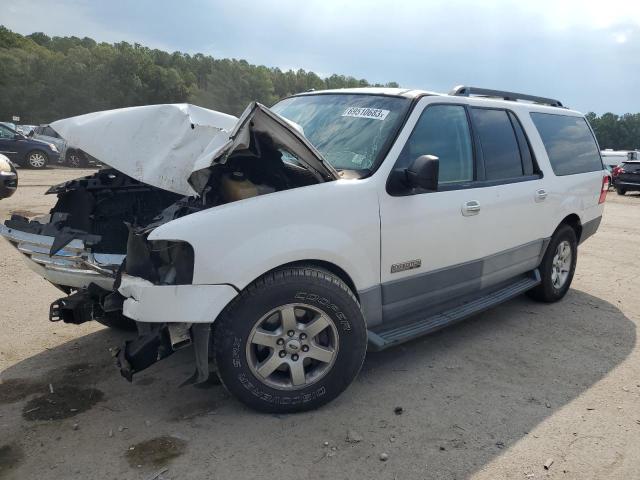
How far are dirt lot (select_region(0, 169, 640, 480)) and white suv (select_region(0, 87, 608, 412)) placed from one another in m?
0.32

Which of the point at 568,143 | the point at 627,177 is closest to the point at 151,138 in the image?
the point at 568,143

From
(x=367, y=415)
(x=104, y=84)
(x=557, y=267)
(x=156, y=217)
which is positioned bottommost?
(x=367, y=415)

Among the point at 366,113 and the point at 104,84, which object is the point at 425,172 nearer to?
the point at 366,113

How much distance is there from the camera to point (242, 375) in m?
2.80

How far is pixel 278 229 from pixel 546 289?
349 cm

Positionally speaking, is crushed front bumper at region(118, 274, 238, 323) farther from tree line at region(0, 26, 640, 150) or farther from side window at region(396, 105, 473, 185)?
tree line at region(0, 26, 640, 150)

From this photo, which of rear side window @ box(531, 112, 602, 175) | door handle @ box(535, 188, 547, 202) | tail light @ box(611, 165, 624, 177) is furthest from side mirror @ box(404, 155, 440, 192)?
tail light @ box(611, 165, 624, 177)

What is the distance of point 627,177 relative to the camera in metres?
19.8

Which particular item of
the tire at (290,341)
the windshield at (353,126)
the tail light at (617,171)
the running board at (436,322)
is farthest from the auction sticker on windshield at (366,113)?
the tail light at (617,171)

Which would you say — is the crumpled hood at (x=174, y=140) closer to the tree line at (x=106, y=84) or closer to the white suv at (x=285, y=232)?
the white suv at (x=285, y=232)

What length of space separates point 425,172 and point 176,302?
1642 mm

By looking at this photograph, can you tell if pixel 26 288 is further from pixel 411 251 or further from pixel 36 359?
pixel 411 251

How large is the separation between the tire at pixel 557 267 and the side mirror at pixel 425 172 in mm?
2443

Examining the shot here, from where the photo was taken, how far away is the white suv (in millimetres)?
2707
